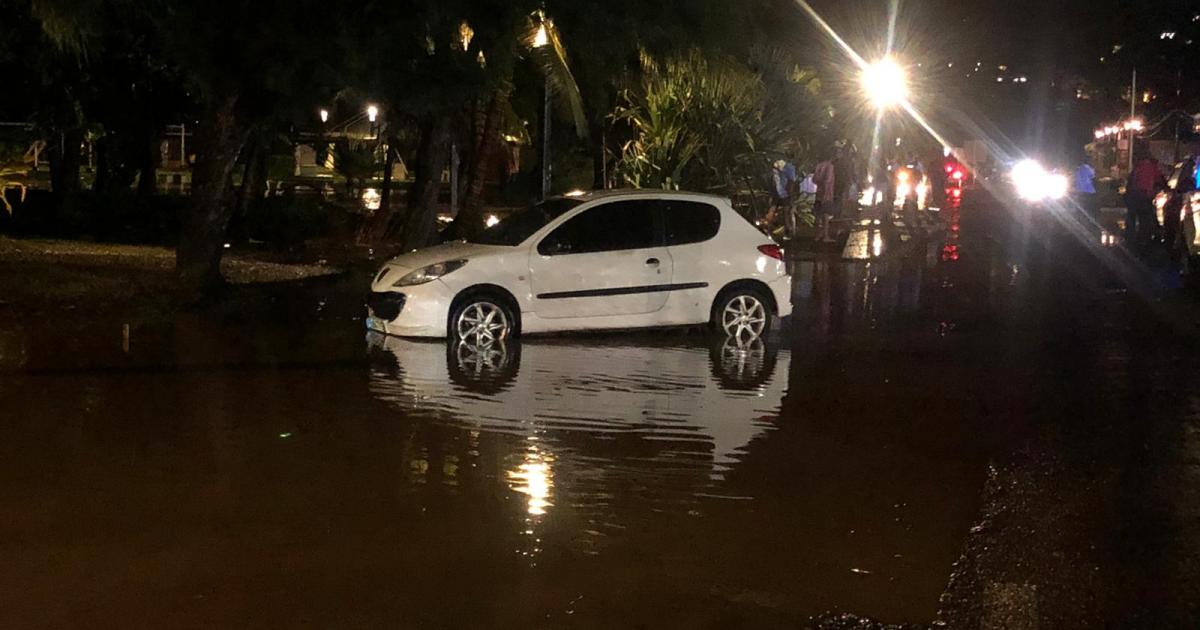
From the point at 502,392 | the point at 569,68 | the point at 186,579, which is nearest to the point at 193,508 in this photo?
the point at 186,579

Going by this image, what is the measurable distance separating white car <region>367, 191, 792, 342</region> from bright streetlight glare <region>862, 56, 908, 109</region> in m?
29.6

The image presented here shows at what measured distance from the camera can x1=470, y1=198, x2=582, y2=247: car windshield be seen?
13.7 m

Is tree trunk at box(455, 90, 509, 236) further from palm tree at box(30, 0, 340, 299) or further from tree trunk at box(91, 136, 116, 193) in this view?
tree trunk at box(91, 136, 116, 193)

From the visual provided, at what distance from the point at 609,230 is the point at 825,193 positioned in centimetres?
Result: 1585

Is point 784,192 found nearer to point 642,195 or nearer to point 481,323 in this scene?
point 642,195

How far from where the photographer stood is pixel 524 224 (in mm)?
13992

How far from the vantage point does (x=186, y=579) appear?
612 cm

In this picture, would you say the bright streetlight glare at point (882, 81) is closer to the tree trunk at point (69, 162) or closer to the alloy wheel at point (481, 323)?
the tree trunk at point (69, 162)

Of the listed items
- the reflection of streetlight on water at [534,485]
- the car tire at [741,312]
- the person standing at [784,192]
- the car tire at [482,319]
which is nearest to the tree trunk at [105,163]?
the person standing at [784,192]

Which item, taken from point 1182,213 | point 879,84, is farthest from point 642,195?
point 879,84

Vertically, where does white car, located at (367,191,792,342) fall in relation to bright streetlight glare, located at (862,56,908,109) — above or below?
below

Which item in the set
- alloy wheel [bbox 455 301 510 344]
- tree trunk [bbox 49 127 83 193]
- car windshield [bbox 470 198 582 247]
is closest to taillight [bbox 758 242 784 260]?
car windshield [bbox 470 198 582 247]

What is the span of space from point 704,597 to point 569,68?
1818 centimetres

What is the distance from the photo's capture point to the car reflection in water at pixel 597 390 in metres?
9.26
